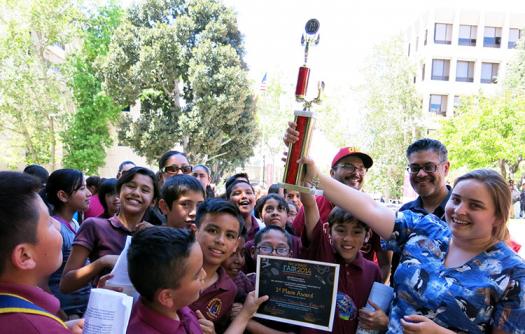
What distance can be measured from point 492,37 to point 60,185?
4150 cm

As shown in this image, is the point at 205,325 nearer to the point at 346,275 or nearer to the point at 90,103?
the point at 346,275

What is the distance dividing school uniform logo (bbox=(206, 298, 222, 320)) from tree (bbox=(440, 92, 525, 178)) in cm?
2033

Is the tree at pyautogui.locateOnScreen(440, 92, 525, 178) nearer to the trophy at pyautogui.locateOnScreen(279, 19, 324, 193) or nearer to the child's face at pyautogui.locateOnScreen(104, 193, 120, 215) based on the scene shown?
the child's face at pyautogui.locateOnScreen(104, 193, 120, 215)

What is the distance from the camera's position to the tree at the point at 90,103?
17328 mm

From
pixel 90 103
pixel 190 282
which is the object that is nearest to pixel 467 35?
pixel 90 103

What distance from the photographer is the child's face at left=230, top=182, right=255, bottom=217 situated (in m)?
3.81

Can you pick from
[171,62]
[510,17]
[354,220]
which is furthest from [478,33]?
[354,220]

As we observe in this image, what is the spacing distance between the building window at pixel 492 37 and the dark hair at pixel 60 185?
40813 mm

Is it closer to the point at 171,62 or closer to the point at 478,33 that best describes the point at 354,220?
the point at 171,62

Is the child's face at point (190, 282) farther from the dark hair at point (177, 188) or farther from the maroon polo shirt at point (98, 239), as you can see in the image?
the dark hair at point (177, 188)

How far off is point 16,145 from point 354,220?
1880 cm

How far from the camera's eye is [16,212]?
1.28 meters

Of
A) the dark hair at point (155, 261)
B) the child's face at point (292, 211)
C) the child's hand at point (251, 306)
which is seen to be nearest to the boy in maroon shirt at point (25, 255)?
the dark hair at point (155, 261)

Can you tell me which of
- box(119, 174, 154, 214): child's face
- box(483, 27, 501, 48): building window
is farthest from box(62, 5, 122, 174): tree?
box(483, 27, 501, 48): building window
